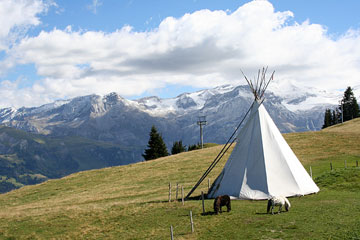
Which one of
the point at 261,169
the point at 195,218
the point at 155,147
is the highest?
the point at 155,147

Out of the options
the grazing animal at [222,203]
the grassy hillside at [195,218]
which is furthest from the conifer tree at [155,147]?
the grazing animal at [222,203]

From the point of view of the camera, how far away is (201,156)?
218ft

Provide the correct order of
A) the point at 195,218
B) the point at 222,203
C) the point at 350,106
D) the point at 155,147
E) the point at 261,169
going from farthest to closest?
the point at 350,106, the point at 155,147, the point at 261,169, the point at 222,203, the point at 195,218

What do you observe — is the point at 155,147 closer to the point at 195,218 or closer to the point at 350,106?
the point at 350,106

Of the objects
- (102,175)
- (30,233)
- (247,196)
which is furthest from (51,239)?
(102,175)

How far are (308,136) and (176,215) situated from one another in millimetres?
54139

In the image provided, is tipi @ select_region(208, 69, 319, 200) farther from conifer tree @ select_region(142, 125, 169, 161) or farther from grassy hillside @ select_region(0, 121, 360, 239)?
conifer tree @ select_region(142, 125, 169, 161)

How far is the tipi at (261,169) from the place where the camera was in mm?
27438

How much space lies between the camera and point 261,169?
91.8ft

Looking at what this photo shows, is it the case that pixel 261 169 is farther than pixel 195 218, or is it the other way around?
pixel 261 169

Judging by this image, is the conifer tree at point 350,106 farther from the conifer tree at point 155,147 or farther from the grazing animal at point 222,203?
the grazing animal at point 222,203

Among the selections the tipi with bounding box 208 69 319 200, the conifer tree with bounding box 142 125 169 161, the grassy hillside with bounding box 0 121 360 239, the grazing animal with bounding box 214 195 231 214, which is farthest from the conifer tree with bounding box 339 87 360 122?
the grazing animal with bounding box 214 195 231 214

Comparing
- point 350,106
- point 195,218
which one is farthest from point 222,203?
point 350,106

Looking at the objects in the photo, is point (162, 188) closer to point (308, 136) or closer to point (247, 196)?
point (247, 196)
